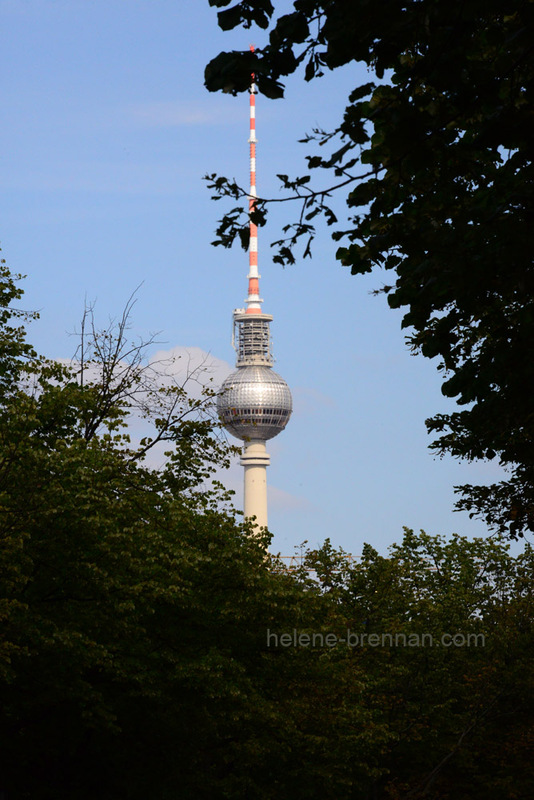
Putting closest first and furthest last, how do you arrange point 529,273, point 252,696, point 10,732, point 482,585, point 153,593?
1. point 529,273
2. point 153,593
3. point 10,732
4. point 252,696
5. point 482,585

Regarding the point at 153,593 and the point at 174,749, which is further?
the point at 174,749

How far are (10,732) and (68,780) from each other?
3212 millimetres

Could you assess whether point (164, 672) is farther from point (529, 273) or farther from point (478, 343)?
point (529, 273)

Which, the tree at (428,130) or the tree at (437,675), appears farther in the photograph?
the tree at (437,675)

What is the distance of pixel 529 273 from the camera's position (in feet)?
31.6

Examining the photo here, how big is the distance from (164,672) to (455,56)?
69.4 ft

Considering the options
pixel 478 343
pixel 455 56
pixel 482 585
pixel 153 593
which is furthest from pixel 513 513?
pixel 482 585

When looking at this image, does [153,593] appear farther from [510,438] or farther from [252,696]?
[510,438]

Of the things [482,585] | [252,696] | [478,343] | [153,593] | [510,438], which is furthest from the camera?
[482,585]

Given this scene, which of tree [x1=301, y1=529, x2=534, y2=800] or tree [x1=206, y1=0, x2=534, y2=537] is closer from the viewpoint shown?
tree [x1=206, y1=0, x2=534, y2=537]

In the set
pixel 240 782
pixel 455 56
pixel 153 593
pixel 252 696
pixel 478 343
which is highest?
pixel 478 343

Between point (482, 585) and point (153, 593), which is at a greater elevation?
point (482, 585)

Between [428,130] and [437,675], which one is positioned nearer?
[428,130]

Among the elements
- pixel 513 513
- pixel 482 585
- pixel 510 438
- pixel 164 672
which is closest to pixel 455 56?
pixel 510 438
